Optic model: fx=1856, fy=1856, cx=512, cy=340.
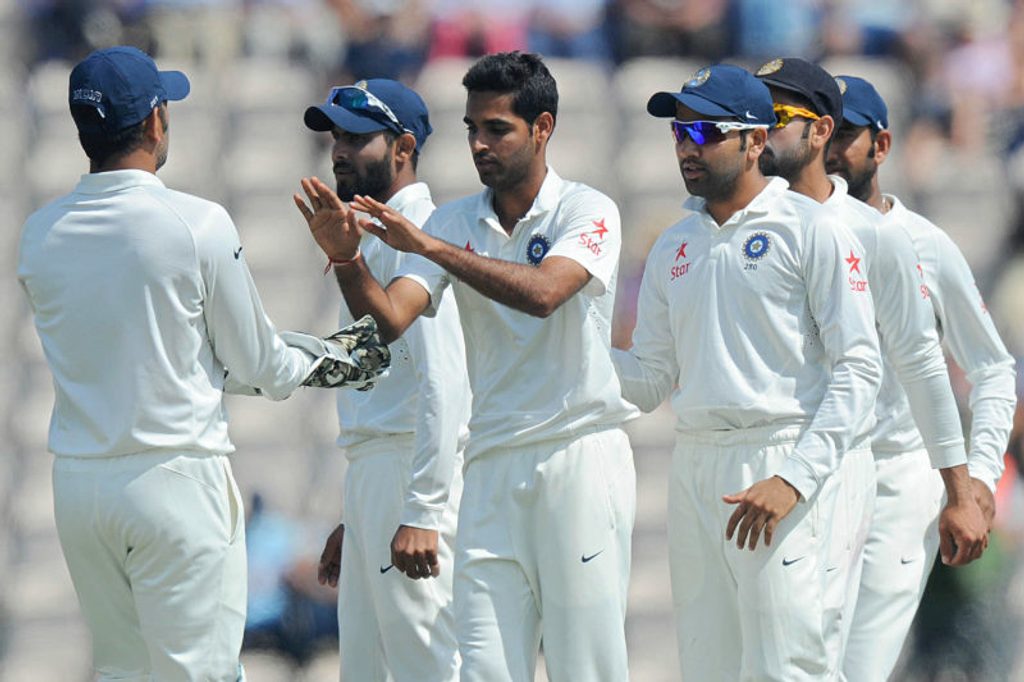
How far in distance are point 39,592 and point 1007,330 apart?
16.1 ft

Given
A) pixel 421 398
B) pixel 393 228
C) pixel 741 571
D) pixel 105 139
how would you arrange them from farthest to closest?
pixel 421 398 < pixel 741 571 < pixel 393 228 < pixel 105 139

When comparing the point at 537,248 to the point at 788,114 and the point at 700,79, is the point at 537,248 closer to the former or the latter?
the point at 700,79

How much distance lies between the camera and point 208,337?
4312 mm

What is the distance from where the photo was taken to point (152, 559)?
4.16 metres

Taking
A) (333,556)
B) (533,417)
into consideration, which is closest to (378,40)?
(333,556)

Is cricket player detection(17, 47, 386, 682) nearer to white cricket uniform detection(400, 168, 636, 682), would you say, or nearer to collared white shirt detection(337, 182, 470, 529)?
white cricket uniform detection(400, 168, 636, 682)

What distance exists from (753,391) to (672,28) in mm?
5789

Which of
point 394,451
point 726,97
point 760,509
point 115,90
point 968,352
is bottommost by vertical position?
point 394,451

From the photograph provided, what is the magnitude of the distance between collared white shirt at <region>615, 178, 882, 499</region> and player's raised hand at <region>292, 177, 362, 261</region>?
3.24 ft

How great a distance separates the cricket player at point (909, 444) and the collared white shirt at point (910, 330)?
71 mm

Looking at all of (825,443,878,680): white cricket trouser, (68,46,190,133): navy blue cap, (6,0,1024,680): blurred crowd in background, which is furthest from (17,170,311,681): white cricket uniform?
(6,0,1024,680): blurred crowd in background

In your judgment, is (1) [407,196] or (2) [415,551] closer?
(2) [415,551]

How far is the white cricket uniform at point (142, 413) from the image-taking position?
4160 mm

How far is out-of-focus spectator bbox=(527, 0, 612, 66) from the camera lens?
10.2m
